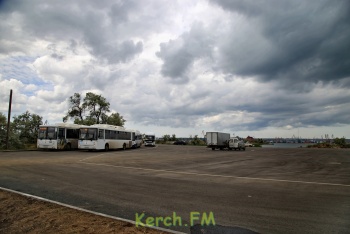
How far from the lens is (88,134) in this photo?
33.3m

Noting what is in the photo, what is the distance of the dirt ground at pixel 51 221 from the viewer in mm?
5180

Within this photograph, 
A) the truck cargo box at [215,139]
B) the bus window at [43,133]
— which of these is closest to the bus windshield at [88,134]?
the bus window at [43,133]

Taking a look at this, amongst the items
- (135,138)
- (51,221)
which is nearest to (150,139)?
(135,138)

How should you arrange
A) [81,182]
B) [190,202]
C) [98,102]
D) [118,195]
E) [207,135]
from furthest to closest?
[98,102], [207,135], [81,182], [118,195], [190,202]

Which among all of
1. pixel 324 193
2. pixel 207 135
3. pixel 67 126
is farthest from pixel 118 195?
pixel 207 135

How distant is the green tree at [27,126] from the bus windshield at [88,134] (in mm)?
20041

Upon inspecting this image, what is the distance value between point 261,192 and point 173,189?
10.2ft

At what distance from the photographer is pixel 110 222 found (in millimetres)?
5531

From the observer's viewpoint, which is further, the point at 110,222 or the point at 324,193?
the point at 324,193

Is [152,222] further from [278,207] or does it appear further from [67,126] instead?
[67,126]

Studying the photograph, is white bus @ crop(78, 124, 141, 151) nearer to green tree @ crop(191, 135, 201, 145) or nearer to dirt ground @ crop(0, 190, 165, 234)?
dirt ground @ crop(0, 190, 165, 234)

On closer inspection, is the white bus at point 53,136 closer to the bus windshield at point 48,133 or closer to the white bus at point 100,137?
the bus windshield at point 48,133

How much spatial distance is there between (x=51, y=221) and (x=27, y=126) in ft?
192

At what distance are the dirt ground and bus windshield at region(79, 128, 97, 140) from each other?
87.7ft
